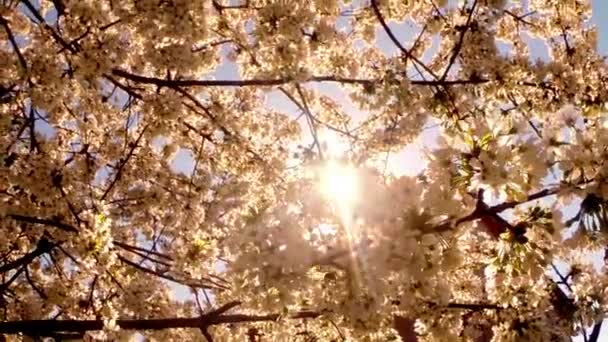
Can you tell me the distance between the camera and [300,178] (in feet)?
25.1

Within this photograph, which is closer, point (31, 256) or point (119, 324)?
point (119, 324)

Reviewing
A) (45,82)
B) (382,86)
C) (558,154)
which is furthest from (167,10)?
(558,154)

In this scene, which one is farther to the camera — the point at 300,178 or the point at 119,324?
the point at 300,178

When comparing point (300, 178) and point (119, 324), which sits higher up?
point (300, 178)

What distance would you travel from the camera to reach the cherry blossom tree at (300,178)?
341cm

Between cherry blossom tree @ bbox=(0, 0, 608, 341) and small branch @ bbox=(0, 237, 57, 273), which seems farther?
small branch @ bbox=(0, 237, 57, 273)

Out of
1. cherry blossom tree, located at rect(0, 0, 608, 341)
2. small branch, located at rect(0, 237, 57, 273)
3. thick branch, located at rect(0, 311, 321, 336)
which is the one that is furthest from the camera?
small branch, located at rect(0, 237, 57, 273)

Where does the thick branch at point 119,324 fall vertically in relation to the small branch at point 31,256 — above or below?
below

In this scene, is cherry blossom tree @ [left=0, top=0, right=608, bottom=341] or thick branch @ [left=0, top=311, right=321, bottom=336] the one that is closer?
cherry blossom tree @ [left=0, top=0, right=608, bottom=341]

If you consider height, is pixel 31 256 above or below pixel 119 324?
above

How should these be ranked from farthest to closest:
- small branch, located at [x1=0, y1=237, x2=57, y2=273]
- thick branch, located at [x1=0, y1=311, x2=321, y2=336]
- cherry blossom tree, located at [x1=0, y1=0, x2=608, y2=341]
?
small branch, located at [x1=0, y1=237, x2=57, y2=273], thick branch, located at [x1=0, y1=311, x2=321, y2=336], cherry blossom tree, located at [x1=0, y1=0, x2=608, y2=341]

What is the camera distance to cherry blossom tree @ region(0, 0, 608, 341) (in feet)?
11.2

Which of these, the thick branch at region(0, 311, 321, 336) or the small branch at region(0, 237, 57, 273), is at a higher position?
the small branch at region(0, 237, 57, 273)

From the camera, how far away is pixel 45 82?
21.9ft
